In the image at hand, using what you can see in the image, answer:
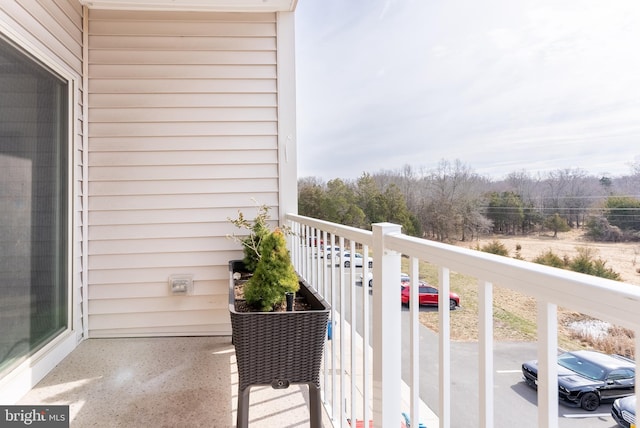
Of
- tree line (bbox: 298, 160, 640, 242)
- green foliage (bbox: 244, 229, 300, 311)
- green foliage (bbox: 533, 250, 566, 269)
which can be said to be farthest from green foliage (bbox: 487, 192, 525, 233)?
green foliage (bbox: 244, 229, 300, 311)

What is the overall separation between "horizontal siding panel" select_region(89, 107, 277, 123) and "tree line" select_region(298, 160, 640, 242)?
164cm

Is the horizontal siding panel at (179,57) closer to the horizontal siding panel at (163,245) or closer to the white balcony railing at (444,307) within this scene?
the horizontal siding panel at (163,245)

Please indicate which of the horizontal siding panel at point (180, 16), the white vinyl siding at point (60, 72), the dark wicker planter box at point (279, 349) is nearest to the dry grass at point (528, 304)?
the dark wicker planter box at point (279, 349)

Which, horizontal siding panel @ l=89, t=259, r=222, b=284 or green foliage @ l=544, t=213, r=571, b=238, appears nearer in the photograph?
green foliage @ l=544, t=213, r=571, b=238

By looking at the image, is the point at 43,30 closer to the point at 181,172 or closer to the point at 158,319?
the point at 181,172

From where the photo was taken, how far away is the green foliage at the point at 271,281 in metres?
1.70

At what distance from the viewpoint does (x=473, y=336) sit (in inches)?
32.3

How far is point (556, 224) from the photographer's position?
2.97 ft

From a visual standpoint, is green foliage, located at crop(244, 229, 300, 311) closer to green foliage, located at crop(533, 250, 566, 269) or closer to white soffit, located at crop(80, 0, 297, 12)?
green foliage, located at crop(533, 250, 566, 269)

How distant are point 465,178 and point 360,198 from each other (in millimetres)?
507

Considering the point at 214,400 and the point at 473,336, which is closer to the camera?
the point at 473,336

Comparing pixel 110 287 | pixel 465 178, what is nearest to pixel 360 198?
pixel 465 178

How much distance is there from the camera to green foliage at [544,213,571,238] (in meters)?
0.88

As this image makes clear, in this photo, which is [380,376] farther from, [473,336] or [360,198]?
[360,198]
